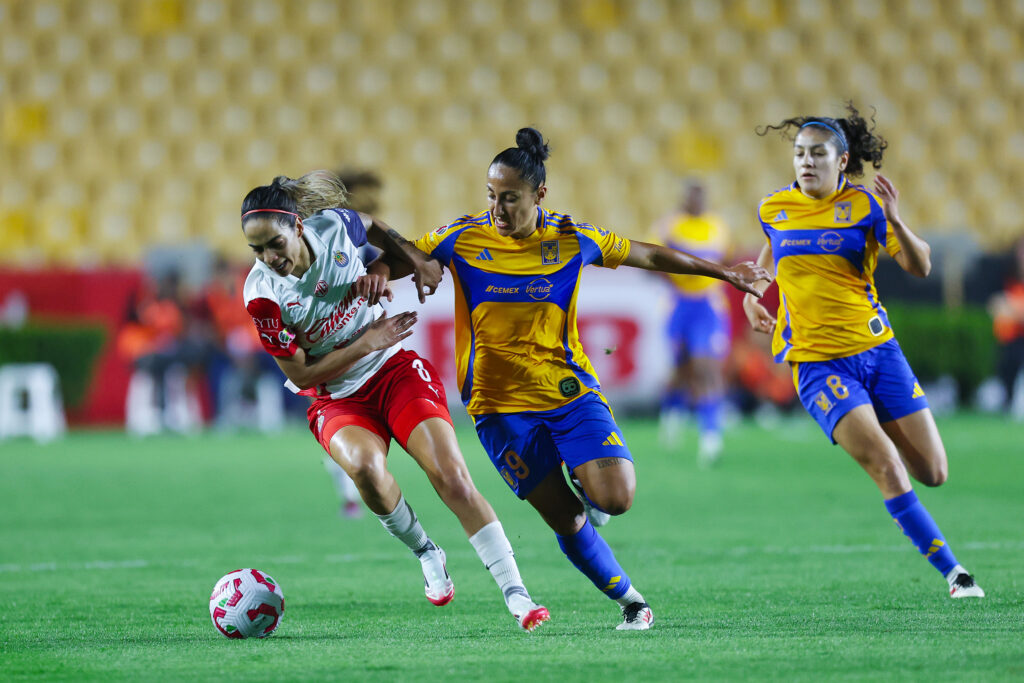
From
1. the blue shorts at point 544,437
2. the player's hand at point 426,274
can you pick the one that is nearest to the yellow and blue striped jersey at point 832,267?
the blue shorts at point 544,437

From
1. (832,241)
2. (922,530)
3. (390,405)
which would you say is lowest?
(922,530)

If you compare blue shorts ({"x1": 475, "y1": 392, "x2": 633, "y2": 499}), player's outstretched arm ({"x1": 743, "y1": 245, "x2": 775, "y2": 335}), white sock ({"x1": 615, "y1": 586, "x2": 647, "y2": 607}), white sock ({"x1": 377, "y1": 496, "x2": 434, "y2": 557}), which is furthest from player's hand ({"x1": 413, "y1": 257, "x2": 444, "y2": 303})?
player's outstretched arm ({"x1": 743, "y1": 245, "x2": 775, "y2": 335})

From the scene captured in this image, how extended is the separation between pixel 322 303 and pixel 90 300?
12.7m

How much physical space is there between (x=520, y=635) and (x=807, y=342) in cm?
193

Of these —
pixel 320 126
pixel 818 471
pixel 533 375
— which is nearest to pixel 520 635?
pixel 533 375

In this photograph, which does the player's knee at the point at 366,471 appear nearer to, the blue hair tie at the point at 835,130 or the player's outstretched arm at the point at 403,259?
the player's outstretched arm at the point at 403,259

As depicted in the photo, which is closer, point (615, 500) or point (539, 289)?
point (615, 500)

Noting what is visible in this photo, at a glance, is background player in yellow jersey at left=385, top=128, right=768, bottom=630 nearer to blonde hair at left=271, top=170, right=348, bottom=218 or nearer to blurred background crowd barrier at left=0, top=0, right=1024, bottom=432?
blonde hair at left=271, top=170, right=348, bottom=218

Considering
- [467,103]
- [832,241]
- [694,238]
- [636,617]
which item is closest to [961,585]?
[636,617]

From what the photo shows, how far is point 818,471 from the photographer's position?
10.8 metres

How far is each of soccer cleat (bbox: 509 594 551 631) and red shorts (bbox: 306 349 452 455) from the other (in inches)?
30.5

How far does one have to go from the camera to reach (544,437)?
16.5 ft

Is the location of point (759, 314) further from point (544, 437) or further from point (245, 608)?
point (245, 608)

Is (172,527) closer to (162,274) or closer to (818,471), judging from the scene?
(818,471)
